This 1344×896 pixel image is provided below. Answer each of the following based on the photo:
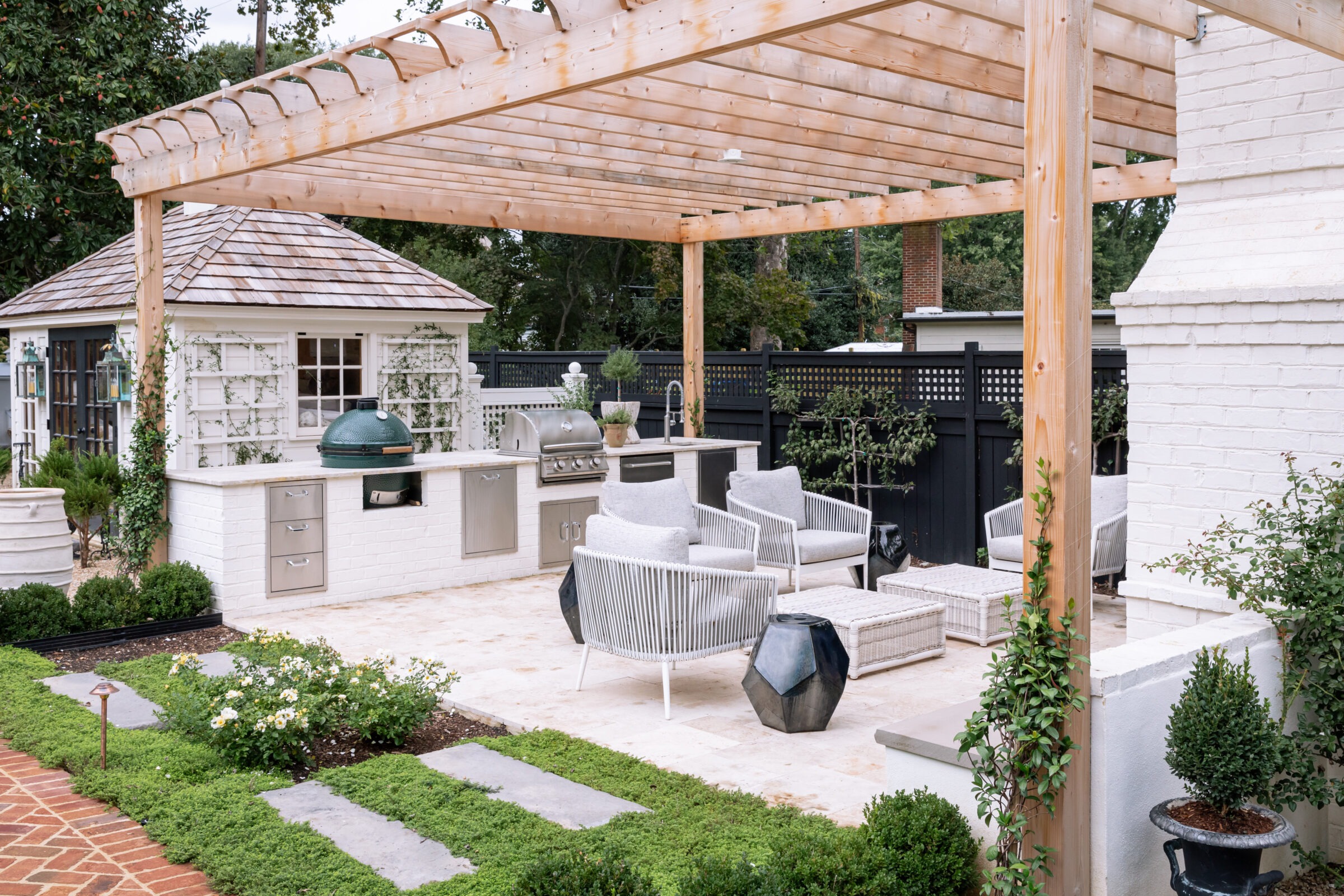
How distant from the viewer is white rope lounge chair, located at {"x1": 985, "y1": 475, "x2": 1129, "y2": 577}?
25.0ft

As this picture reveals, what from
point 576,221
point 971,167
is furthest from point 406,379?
point 971,167

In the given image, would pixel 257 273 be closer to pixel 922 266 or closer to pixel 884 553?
pixel 884 553

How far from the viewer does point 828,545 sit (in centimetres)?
797

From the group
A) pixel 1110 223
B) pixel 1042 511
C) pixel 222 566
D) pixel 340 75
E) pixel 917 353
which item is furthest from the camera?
pixel 1110 223

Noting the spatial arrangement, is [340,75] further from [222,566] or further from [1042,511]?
[1042,511]

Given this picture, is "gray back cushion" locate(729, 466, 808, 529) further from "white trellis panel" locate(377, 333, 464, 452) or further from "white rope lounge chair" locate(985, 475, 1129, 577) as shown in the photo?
"white trellis panel" locate(377, 333, 464, 452)

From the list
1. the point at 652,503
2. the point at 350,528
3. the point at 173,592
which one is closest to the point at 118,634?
the point at 173,592

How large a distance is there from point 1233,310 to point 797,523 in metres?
4.16

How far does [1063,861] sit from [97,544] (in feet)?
30.5

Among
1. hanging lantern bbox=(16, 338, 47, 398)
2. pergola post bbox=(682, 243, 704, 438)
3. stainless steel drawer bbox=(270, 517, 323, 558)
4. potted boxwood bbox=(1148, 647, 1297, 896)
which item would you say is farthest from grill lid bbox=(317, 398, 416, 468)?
potted boxwood bbox=(1148, 647, 1297, 896)

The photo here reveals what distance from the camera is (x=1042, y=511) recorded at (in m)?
3.29

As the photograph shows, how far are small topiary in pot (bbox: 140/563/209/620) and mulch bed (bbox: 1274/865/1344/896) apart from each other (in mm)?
6244

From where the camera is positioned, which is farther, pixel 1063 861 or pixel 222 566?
pixel 222 566

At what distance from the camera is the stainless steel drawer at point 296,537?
25.9 ft
